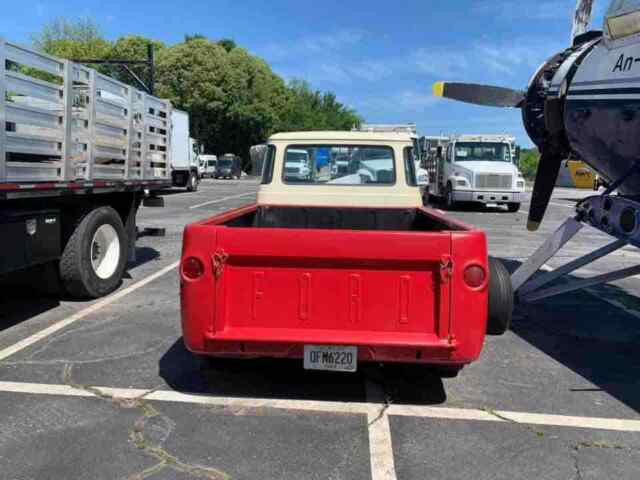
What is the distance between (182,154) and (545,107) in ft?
67.9

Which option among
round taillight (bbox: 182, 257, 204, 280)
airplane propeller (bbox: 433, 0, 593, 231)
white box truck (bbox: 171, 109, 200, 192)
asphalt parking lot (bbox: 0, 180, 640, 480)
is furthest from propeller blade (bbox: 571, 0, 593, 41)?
white box truck (bbox: 171, 109, 200, 192)

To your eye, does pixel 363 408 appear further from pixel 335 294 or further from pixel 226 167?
pixel 226 167

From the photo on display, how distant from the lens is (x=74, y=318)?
6.02 meters

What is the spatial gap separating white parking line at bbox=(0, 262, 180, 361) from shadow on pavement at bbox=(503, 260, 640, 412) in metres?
4.41

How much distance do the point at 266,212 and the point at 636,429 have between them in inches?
142

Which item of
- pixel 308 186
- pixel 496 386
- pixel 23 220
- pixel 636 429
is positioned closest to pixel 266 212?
pixel 308 186

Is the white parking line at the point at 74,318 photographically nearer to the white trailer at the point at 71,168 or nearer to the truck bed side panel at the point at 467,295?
the white trailer at the point at 71,168

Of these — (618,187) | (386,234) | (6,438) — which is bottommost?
(6,438)

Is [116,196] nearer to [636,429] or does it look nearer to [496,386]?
[496,386]

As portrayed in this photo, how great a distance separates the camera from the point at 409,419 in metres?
3.85

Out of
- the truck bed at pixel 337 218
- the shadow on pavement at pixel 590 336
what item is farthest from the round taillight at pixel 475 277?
the truck bed at pixel 337 218

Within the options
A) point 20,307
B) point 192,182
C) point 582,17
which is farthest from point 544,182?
point 192,182

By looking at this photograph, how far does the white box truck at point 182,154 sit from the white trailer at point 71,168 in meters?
14.1

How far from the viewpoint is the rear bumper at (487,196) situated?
64.6 ft
